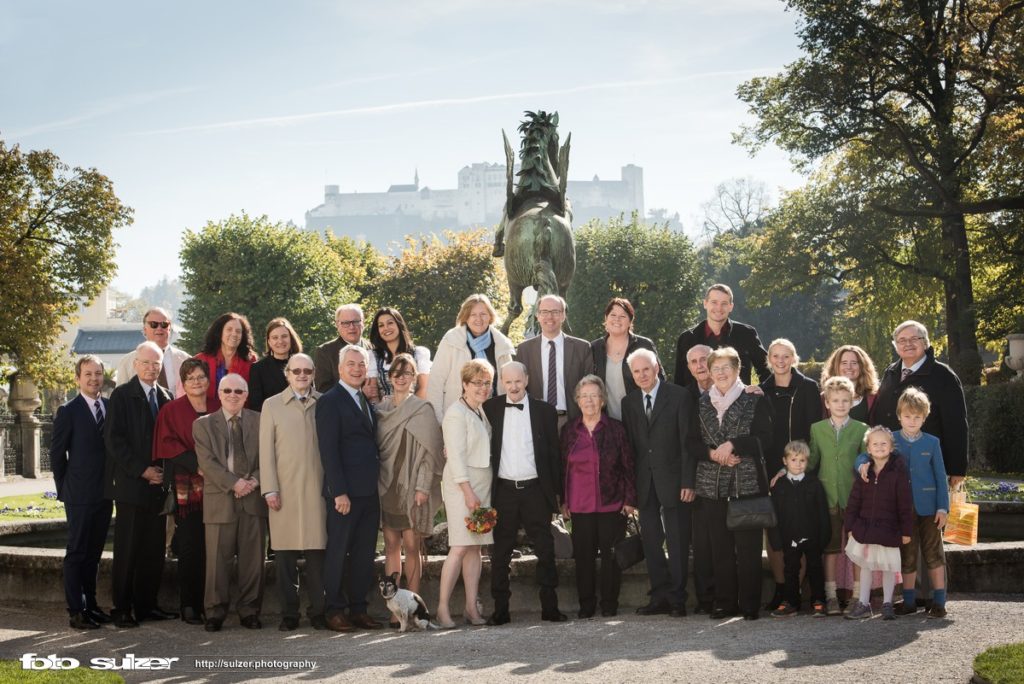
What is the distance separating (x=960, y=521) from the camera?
26.7 feet

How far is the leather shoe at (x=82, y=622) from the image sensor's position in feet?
24.9

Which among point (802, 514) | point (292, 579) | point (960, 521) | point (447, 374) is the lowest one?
point (292, 579)

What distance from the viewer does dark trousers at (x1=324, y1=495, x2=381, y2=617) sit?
293 inches

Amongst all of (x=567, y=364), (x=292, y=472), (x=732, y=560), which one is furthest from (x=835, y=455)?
(x=292, y=472)

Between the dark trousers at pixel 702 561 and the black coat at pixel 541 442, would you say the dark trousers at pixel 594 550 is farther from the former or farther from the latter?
the dark trousers at pixel 702 561

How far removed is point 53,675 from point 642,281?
145ft

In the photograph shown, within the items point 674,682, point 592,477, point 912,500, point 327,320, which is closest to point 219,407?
point 592,477

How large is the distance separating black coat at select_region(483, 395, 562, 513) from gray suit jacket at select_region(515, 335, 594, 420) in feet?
1.98

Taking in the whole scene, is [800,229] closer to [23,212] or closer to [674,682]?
[23,212]

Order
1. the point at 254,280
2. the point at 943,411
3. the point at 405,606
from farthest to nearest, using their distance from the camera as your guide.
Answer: the point at 254,280 < the point at 943,411 < the point at 405,606

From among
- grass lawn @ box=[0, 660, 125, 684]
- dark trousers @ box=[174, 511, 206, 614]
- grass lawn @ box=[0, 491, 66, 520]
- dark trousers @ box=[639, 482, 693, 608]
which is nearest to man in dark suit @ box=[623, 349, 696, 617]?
dark trousers @ box=[639, 482, 693, 608]

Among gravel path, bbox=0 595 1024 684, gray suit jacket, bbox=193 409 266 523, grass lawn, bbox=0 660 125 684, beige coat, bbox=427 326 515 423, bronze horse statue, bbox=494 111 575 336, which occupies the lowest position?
gravel path, bbox=0 595 1024 684

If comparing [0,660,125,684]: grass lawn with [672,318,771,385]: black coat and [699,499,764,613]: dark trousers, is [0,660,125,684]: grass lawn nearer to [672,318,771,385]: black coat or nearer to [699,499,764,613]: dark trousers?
[699,499,764,613]: dark trousers

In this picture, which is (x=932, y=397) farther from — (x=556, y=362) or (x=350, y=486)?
(x=350, y=486)
